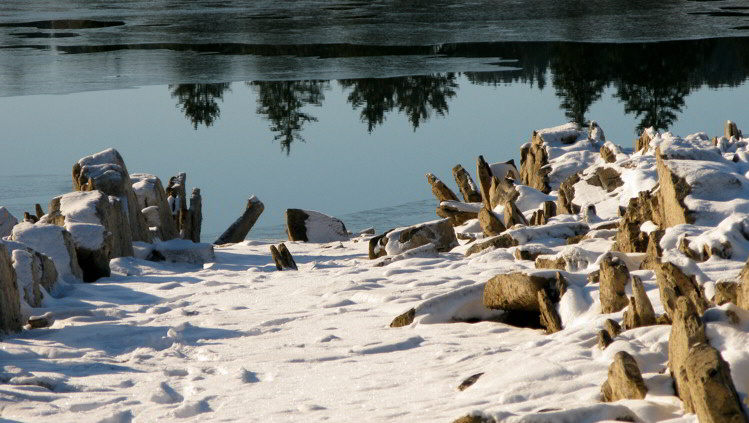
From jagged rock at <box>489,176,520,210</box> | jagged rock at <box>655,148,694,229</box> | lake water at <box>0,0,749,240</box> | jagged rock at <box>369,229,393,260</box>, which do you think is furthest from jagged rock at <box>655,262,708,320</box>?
lake water at <box>0,0,749,240</box>

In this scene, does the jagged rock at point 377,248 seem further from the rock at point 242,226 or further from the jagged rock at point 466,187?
the rock at point 242,226

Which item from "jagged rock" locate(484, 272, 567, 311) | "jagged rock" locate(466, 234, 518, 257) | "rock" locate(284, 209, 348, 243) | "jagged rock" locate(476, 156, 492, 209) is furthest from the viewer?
"rock" locate(284, 209, 348, 243)

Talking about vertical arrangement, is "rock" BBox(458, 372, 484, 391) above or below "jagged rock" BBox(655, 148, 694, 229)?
below

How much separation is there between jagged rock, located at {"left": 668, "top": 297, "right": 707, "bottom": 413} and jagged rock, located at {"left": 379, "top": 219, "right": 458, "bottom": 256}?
5790 millimetres

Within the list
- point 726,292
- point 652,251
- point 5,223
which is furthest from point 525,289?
point 5,223

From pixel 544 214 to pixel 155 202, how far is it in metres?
5.68

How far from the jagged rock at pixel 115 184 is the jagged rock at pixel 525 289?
6590 mm

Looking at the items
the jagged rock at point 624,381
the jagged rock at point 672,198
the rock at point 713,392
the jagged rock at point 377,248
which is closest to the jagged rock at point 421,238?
the jagged rock at point 377,248

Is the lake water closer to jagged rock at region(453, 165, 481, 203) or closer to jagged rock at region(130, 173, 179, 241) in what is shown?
jagged rock at region(453, 165, 481, 203)

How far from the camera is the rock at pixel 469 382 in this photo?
563 centimetres

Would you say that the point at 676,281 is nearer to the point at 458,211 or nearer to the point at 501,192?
the point at 501,192

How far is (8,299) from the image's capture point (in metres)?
7.88

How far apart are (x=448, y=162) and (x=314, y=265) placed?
10.5 meters

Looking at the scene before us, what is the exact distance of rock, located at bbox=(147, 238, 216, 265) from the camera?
39.6ft
